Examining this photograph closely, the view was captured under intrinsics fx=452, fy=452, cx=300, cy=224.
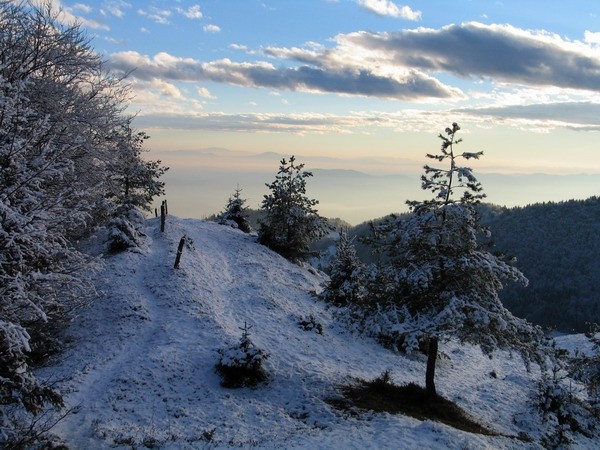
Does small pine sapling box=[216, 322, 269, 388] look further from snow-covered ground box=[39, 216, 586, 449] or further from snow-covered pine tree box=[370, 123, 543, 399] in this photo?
snow-covered pine tree box=[370, 123, 543, 399]

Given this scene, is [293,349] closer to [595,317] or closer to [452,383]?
[452,383]

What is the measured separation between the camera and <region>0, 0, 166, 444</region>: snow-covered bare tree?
9.27 m

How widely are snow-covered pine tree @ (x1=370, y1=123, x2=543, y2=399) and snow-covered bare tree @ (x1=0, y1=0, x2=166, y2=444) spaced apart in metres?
10.7

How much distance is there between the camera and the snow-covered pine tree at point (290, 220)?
40.9 m

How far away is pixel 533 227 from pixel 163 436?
581 feet

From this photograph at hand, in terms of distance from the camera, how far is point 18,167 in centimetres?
960

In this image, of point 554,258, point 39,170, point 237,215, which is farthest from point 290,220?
point 554,258

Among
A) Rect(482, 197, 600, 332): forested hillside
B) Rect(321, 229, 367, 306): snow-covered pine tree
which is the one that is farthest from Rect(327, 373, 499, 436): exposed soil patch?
Rect(482, 197, 600, 332): forested hillside

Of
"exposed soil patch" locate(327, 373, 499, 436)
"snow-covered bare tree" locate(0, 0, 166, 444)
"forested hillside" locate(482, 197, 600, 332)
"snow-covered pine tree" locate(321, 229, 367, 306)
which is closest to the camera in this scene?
"snow-covered bare tree" locate(0, 0, 166, 444)

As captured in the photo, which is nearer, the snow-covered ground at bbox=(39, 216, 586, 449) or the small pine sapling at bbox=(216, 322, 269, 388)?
the snow-covered ground at bbox=(39, 216, 586, 449)

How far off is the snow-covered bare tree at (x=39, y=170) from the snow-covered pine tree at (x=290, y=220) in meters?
22.5

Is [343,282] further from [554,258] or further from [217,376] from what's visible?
[554,258]

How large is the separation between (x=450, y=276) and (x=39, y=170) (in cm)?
1345

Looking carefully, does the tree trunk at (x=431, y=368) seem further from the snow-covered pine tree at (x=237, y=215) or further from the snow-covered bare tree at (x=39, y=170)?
the snow-covered pine tree at (x=237, y=215)
